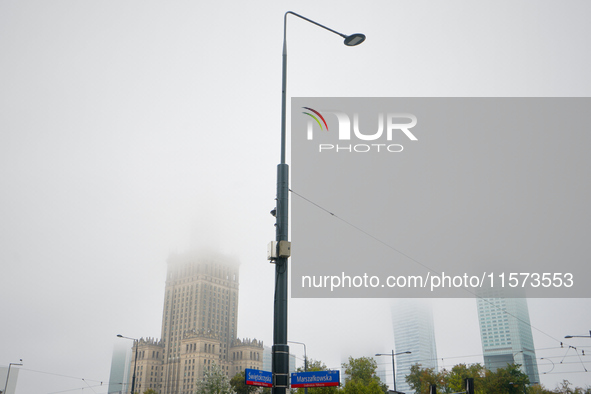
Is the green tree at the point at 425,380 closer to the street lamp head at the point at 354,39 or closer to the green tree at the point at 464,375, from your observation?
the green tree at the point at 464,375

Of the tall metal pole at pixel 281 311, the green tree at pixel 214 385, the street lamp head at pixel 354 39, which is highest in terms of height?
the street lamp head at pixel 354 39

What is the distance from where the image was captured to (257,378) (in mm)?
10430

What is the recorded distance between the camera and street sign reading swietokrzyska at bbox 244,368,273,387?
407 inches

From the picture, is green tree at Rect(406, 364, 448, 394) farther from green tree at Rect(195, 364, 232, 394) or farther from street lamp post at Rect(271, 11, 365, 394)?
street lamp post at Rect(271, 11, 365, 394)

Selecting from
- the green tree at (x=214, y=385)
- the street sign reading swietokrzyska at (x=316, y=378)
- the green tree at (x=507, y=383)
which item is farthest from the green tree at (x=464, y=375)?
the street sign reading swietokrzyska at (x=316, y=378)

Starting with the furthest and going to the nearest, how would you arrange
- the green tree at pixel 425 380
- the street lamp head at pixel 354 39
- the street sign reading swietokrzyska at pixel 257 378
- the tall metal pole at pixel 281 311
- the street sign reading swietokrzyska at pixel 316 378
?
the green tree at pixel 425 380 → the street lamp head at pixel 354 39 → the street sign reading swietokrzyska at pixel 316 378 → the street sign reading swietokrzyska at pixel 257 378 → the tall metal pole at pixel 281 311

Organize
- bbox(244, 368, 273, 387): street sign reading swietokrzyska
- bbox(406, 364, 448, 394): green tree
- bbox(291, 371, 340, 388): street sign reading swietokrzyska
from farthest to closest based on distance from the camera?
1. bbox(406, 364, 448, 394): green tree
2. bbox(291, 371, 340, 388): street sign reading swietokrzyska
3. bbox(244, 368, 273, 387): street sign reading swietokrzyska

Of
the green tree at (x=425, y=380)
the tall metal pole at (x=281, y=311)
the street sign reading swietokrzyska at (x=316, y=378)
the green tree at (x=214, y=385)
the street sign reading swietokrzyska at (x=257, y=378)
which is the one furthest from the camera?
the green tree at (x=425, y=380)

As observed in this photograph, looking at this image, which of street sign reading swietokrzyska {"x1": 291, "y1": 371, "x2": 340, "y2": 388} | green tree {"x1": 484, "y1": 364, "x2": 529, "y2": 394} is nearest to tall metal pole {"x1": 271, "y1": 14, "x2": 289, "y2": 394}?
street sign reading swietokrzyska {"x1": 291, "y1": 371, "x2": 340, "y2": 388}

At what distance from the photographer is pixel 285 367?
10227 millimetres

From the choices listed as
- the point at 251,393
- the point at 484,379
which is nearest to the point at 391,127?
the point at 484,379

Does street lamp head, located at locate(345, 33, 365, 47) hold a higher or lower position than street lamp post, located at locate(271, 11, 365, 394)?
higher

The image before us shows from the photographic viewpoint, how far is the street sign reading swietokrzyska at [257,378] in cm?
1033

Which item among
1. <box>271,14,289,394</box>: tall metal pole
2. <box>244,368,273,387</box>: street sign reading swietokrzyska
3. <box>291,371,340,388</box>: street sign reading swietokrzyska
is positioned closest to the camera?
<box>271,14,289,394</box>: tall metal pole
